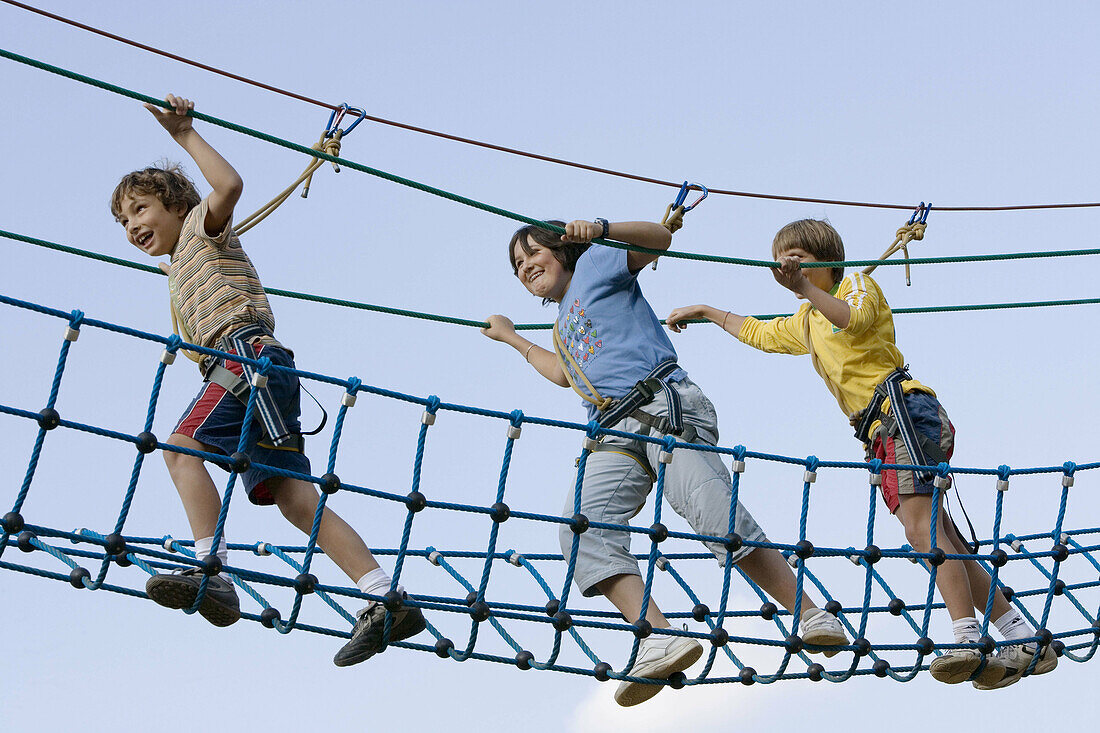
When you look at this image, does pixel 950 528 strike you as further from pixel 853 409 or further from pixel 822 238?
pixel 822 238

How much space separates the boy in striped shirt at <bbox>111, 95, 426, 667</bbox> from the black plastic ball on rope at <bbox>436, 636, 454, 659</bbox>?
107 mm

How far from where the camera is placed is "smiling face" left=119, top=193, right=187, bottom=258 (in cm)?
377

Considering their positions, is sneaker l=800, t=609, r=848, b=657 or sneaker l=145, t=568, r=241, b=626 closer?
sneaker l=145, t=568, r=241, b=626

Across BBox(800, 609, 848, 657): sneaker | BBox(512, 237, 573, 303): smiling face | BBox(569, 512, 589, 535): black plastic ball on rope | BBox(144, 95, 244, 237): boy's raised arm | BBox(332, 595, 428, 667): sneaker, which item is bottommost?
BBox(332, 595, 428, 667): sneaker

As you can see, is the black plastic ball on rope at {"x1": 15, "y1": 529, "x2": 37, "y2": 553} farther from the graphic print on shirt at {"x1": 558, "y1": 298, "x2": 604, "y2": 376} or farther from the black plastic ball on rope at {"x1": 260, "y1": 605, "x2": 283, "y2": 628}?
the graphic print on shirt at {"x1": 558, "y1": 298, "x2": 604, "y2": 376}

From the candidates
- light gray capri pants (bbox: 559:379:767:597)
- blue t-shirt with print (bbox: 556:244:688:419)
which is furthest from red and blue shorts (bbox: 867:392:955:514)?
blue t-shirt with print (bbox: 556:244:688:419)

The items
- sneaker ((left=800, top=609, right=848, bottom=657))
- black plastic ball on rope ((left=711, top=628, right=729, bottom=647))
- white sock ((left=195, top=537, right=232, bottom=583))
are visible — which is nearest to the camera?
white sock ((left=195, top=537, right=232, bottom=583))

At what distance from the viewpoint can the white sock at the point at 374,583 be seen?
346cm

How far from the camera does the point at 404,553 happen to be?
3.43 m

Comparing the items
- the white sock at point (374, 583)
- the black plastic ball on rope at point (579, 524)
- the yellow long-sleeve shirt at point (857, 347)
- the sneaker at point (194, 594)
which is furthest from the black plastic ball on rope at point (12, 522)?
the yellow long-sleeve shirt at point (857, 347)

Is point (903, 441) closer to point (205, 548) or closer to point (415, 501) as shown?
point (415, 501)

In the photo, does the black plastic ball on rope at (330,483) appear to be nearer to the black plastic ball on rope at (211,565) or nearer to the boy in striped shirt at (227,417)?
the boy in striped shirt at (227,417)

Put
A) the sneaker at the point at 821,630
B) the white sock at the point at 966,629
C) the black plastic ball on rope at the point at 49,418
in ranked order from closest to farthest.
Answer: the black plastic ball on rope at the point at 49,418 < the sneaker at the point at 821,630 < the white sock at the point at 966,629

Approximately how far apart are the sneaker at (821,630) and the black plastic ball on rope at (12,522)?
74.2 inches
